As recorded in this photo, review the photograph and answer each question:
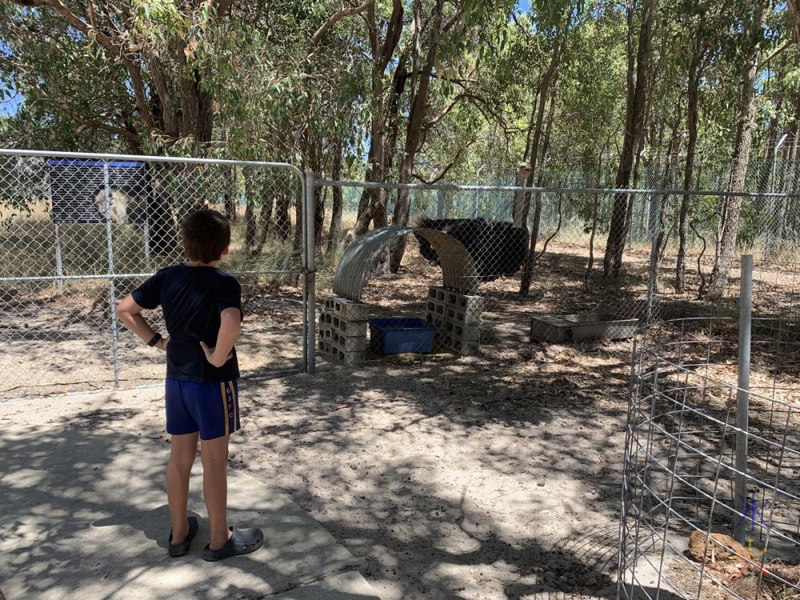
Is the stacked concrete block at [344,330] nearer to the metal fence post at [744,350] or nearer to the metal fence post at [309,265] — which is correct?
the metal fence post at [309,265]

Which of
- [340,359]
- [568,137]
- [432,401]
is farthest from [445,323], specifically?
[568,137]

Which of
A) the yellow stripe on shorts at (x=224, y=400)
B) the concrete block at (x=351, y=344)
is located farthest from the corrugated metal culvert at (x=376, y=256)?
the yellow stripe on shorts at (x=224, y=400)

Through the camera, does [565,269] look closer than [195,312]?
No

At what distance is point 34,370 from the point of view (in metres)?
6.07

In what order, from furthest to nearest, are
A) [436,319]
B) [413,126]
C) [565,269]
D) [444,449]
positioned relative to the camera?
[565,269], [413,126], [436,319], [444,449]

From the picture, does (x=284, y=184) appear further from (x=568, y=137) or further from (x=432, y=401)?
(x=568, y=137)

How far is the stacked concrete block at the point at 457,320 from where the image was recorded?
704cm

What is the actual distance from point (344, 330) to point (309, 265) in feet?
2.88

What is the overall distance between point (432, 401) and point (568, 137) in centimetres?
1585

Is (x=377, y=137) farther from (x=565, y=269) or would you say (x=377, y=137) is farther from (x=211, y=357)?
(x=211, y=357)

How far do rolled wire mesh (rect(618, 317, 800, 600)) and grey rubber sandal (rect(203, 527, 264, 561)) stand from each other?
5.55 ft

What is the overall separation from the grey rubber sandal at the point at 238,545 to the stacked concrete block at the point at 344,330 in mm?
3333

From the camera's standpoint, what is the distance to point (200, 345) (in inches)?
103

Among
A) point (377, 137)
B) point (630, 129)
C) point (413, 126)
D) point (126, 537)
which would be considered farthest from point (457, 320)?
point (630, 129)
